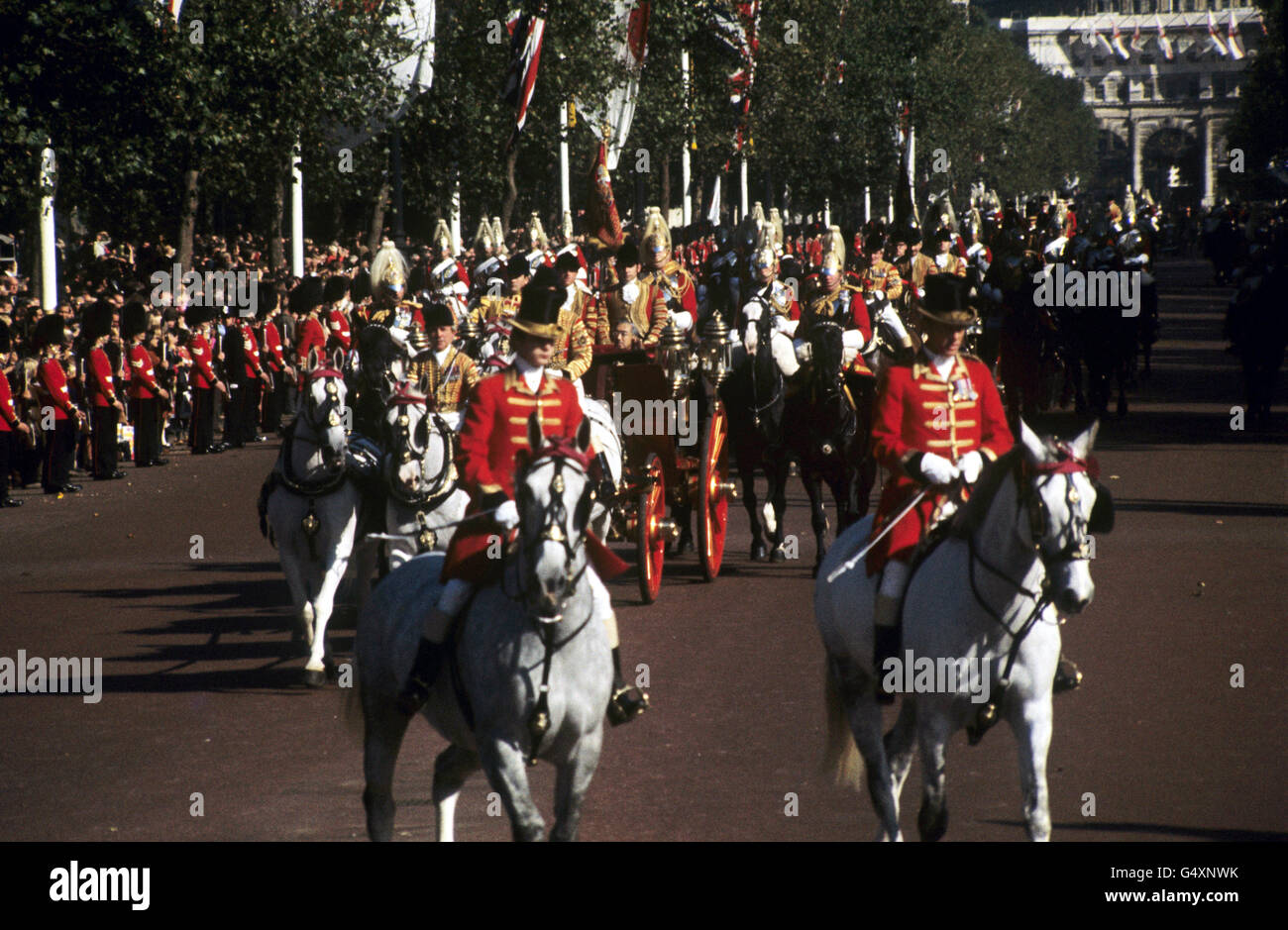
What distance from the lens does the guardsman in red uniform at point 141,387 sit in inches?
→ 910

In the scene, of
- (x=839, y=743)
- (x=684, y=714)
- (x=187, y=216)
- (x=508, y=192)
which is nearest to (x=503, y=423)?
(x=839, y=743)

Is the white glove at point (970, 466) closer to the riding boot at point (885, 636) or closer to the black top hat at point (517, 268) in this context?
the riding boot at point (885, 636)

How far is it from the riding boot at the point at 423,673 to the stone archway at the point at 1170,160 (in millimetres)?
140324

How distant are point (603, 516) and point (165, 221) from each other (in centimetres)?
1859

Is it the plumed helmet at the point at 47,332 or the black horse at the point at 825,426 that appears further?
the plumed helmet at the point at 47,332

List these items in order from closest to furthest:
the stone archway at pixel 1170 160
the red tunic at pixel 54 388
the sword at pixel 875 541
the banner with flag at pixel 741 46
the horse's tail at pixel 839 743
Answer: the sword at pixel 875 541, the horse's tail at pixel 839 743, the red tunic at pixel 54 388, the banner with flag at pixel 741 46, the stone archway at pixel 1170 160

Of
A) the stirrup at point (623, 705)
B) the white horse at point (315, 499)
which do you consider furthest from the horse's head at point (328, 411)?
the stirrup at point (623, 705)

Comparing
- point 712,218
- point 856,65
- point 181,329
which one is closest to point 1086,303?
point 181,329

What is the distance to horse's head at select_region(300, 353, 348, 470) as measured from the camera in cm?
1112

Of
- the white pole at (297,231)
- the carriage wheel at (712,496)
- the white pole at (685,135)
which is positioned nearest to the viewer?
the carriage wheel at (712,496)

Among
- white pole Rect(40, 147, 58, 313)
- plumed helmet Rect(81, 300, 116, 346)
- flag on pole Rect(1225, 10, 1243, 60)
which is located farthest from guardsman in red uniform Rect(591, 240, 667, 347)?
flag on pole Rect(1225, 10, 1243, 60)

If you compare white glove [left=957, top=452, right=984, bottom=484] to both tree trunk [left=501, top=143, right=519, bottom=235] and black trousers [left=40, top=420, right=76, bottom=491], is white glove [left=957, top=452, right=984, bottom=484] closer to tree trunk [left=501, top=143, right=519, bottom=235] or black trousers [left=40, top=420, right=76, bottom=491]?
black trousers [left=40, top=420, right=76, bottom=491]

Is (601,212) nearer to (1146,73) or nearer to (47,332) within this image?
(47,332)

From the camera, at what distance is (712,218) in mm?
49219
